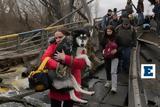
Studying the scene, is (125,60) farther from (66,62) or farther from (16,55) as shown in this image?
(66,62)

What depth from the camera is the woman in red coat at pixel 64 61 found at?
612cm

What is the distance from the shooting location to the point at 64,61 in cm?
612

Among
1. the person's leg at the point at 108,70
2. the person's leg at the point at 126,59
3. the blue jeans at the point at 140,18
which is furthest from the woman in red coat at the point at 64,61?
the blue jeans at the point at 140,18

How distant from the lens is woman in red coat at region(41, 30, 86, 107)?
6121 mm

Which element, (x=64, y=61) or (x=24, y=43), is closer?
(x=64, y=61)

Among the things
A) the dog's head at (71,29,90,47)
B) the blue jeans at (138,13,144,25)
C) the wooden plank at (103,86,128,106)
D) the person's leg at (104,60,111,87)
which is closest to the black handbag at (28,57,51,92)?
the dog's head at (71,29,90,47)

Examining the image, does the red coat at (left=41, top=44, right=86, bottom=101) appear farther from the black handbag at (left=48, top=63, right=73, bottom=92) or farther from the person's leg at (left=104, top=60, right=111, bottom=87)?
the person's leg at (left=104, top=60, right=111, bottom=87)

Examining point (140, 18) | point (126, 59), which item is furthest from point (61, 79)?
point (140, 18)

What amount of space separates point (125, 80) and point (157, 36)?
752 cm

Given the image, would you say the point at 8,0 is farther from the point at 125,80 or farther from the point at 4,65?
the point at 125,80

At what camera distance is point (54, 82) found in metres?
6.23

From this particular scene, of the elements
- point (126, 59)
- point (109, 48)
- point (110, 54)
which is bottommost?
point (126, 59)

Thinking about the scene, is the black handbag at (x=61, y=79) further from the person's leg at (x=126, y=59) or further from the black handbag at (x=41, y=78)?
the person's leg at (x=126, y=59)

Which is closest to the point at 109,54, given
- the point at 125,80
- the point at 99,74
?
the point at 125,80
